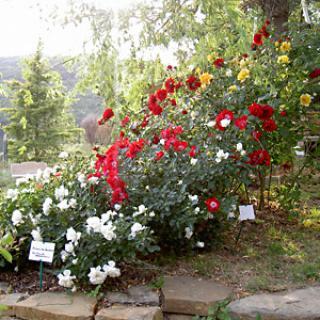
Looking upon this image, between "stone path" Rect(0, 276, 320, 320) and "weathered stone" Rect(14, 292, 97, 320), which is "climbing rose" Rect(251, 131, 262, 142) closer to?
"stone path" Rect(0, 276, 320, 320)

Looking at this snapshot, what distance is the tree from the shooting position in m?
8.42

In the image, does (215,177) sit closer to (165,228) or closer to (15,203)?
(165,228)

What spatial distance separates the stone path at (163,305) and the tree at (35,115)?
21.3 ft

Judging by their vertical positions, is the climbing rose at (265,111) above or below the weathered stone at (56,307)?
above

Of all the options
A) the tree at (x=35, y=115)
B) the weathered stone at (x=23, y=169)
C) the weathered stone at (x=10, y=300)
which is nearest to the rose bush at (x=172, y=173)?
the weathered stone at (x=10, y=300)

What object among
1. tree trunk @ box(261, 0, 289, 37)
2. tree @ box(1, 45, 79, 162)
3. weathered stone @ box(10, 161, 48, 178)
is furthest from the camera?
tree @ box(1, 45, 79, 162)

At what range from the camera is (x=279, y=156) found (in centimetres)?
348

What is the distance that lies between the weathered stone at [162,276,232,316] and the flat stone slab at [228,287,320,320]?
11 centimetres

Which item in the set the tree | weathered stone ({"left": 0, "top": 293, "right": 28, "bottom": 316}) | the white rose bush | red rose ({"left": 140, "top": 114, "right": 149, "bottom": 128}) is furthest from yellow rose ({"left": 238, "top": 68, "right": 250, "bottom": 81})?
the tree

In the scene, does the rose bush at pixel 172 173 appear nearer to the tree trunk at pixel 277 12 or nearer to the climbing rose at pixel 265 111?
the climbing rose at pixel 265 111

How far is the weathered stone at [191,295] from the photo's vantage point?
2.09 m

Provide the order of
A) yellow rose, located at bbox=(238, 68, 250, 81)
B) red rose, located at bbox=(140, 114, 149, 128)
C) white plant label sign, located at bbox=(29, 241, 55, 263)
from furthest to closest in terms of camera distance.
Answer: red rose, located at bbox=(140, 114, 149, 128), yellow rose, located at bbox=(238, 68, 250, 81), white plant label sign, located at bbox=(29, 241, 55, 263)

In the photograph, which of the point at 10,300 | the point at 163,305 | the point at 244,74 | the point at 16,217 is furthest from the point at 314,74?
the point at 10,300

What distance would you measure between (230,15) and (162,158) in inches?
43.5
